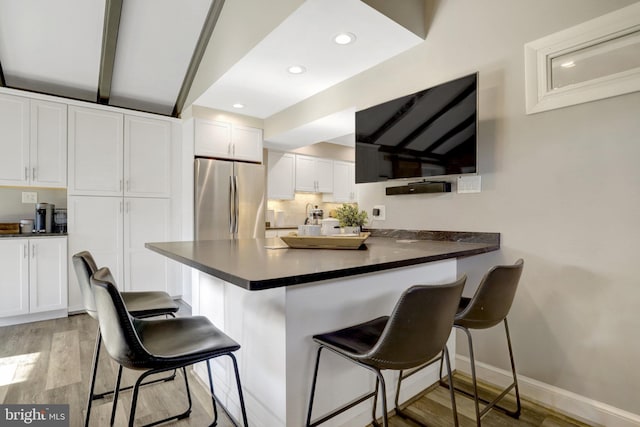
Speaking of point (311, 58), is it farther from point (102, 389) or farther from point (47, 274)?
point (47, 274)

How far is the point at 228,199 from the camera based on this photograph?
159 inches

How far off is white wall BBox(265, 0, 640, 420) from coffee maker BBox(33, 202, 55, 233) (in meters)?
4.00

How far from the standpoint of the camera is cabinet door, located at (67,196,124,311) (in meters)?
3.55

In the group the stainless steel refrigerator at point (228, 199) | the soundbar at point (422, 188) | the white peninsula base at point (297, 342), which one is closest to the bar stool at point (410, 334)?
the white peninsula base at point (297, 342)

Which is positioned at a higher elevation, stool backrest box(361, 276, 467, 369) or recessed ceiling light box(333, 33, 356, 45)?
recessed ceiling light box(333, 33, 356, 45)

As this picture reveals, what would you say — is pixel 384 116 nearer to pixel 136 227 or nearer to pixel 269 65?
pixel 269 65

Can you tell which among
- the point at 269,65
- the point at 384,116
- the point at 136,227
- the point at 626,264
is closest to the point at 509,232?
the point at 626,264

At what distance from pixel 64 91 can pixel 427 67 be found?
404cm

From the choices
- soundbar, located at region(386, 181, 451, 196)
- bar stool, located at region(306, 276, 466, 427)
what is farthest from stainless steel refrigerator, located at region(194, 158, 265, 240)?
bar stool, located at region(306, 276, 466, 427)

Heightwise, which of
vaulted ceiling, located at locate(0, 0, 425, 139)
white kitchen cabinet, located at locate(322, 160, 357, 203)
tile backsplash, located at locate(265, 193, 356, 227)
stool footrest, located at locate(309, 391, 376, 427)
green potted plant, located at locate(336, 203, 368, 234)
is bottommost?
stool footrest, located at locate(309, 391, 376, 427)

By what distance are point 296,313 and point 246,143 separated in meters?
3.35

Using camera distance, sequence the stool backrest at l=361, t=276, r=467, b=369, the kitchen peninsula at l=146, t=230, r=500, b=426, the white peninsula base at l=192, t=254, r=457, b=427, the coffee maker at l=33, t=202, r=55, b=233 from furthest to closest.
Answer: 1. the coffee maker at l=33, t=202, r=55, b=233
2. the white peninsula base at l=192, t=254, r=457, b=427
3. the kitchen peninsula at l=146, t=230, r=500, b=426
4. the stool backrest at l=361, t=276, r=467, b=369

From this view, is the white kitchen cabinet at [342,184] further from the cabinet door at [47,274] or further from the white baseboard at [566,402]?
the white baseboard at [566,402]

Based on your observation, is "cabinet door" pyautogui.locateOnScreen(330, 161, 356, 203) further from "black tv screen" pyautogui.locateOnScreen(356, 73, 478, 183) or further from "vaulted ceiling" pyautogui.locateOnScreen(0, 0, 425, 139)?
"black tv screen" pyautogui.locateOnScreen(356, 73, 478, 183)
